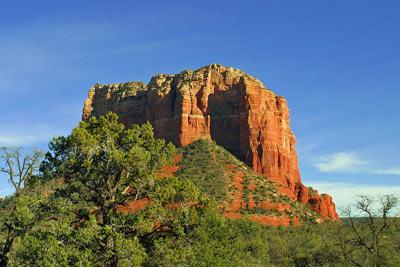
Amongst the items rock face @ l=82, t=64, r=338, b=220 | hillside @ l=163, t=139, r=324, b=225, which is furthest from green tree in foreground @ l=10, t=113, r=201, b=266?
rock face @ l=82, t=64, r=338, b=220

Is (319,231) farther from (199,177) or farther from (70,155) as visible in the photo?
(70,155)

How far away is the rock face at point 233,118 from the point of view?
386 feet

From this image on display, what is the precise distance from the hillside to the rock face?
16.2 ft

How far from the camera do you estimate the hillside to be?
305ft

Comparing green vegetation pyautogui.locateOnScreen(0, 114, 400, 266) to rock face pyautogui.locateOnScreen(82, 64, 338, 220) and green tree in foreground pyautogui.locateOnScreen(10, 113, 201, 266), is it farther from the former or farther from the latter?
rock face pyautogui.locateOnScreen(82, 64, 338, 220)

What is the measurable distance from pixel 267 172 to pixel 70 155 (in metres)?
93.1

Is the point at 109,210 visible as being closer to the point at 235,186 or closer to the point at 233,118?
the point at 235,186

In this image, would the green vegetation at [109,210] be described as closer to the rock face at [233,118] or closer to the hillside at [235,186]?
the hillside at [235,186]

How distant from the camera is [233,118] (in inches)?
4796

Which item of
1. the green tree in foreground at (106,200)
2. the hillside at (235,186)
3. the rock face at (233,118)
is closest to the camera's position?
the green tree in foreground at (106,200)

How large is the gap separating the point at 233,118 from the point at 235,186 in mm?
27553

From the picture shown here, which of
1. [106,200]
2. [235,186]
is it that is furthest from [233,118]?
[106,200]

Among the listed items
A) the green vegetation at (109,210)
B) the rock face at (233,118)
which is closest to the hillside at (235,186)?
the rock face at (233,118)

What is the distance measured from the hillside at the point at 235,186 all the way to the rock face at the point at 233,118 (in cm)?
494
